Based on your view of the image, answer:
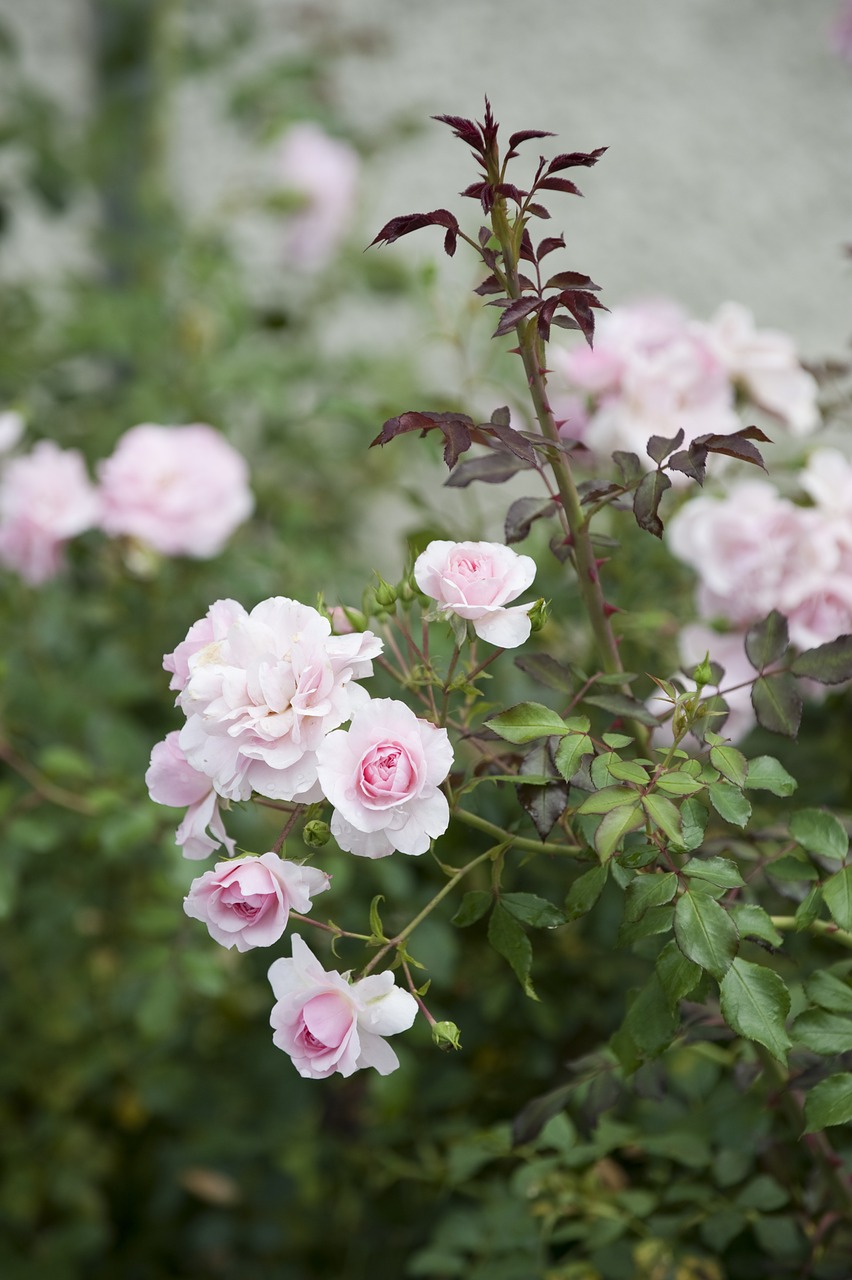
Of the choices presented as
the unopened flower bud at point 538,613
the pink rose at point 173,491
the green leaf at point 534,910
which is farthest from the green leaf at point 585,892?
the pink rose at point 173,491

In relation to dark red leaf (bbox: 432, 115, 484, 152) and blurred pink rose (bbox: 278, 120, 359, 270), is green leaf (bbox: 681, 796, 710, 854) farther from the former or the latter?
blurred pink rose (bbox: 278, 120, 359, 270)

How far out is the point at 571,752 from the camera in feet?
1.69

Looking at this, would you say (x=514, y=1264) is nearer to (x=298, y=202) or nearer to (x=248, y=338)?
(x=248, y=338)

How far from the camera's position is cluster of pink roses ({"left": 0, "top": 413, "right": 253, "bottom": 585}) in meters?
1.16

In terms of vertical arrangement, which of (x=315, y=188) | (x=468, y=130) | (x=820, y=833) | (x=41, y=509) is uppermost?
(x=315, y=188)

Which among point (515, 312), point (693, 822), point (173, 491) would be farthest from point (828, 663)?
point (173, 491)

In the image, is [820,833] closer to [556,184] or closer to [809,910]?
[809,910]

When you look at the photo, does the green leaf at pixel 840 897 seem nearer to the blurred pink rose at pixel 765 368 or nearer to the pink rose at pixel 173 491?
the blurred pink rose at pixel 765 368

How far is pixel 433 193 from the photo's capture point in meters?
2.37

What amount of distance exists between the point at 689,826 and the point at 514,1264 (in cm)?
40

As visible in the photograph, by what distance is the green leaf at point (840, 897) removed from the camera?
545mm

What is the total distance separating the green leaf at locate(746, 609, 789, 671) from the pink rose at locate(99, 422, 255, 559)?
0.68 m

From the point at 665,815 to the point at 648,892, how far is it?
4 centimetres

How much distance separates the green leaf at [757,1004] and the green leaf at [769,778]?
79 millimetres
